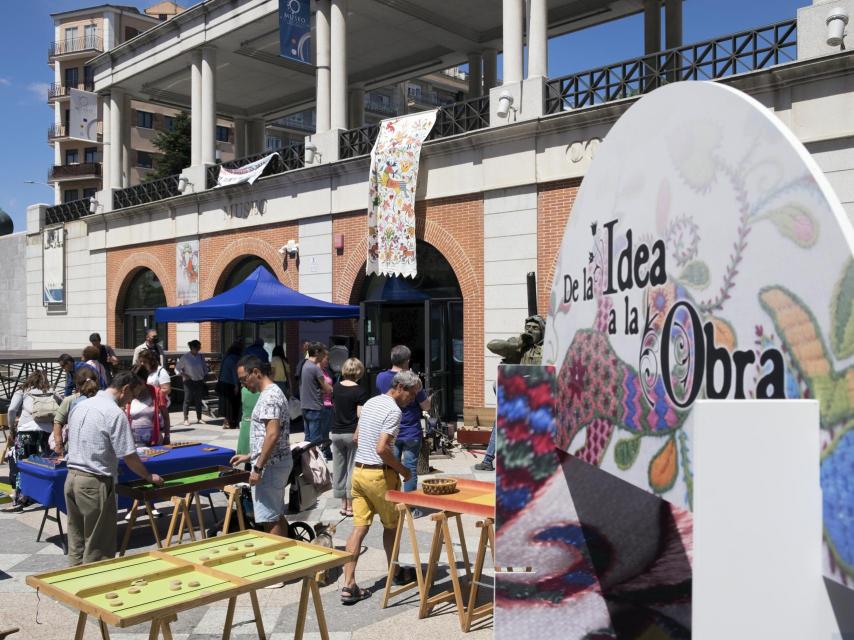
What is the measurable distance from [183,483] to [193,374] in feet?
32.1

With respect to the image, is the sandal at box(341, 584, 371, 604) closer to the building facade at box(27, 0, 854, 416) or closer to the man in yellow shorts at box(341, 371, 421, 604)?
the man in yellow shorts at box(341, 371, 421, 604)

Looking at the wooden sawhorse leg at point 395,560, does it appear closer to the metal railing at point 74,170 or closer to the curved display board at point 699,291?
the curved display board at point 699,291

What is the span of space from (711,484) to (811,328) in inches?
20.1

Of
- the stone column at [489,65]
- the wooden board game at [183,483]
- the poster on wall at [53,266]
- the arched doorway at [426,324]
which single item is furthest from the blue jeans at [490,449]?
the poster on wall at [53,266]

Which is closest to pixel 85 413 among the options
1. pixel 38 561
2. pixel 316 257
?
pixel 38 561

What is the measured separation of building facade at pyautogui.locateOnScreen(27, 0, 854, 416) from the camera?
12.7 meters

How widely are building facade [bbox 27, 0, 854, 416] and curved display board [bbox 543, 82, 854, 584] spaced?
27.7ft

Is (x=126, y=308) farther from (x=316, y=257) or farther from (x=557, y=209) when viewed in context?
(x=557, y=209)

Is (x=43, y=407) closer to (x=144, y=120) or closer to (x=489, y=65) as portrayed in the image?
(x=489, y=65)

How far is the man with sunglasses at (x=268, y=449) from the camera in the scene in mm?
6449

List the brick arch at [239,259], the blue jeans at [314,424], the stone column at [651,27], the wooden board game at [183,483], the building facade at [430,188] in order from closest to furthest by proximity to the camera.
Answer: the wooden board game at [183,483] < the blue jeans at [314,424] < the building facade at [430,188] < the stone column at [651,27] < the brick arch at [239,259]

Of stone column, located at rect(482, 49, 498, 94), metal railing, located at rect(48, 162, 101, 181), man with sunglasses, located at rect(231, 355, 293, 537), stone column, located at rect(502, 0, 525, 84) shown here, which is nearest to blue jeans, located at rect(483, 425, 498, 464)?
man with sunglasses, located at rect(231, 355, 293, 537)

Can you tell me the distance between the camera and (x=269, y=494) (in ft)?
21.7

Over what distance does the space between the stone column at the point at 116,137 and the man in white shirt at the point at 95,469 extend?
22.5 m
